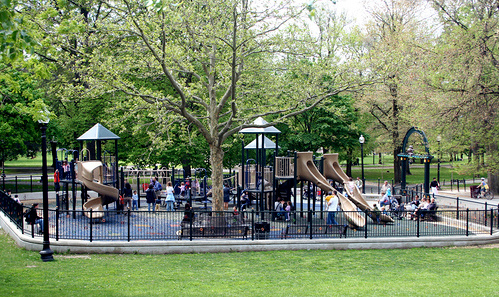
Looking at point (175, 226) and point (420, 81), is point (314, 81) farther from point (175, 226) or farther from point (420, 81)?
point (420, 81)

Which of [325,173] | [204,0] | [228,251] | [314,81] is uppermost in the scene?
[204,0]

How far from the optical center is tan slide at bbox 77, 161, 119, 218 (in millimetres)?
21234

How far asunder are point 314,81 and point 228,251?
7720 mm

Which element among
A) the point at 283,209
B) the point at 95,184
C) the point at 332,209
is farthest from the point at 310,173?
the point at 95,184

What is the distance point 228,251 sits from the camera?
15.9 metres

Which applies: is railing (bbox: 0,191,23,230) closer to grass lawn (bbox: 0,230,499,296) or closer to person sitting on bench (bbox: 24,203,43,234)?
person sitting on bench (bbox: 24,203,43,234)

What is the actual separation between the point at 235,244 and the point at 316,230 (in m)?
3.06

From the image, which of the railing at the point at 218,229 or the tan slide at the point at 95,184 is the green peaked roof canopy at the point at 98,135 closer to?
the tan slide at the point at 95,184

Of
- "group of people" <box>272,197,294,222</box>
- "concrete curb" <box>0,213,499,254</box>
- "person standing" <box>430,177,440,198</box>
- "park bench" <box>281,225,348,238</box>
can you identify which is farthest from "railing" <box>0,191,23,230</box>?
"person standing" <box>430,177,440,198</box>

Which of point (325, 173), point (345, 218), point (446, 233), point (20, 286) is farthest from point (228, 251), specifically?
point (325, 173)

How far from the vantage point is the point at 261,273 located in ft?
43.0

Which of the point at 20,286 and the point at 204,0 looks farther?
the point at 204,0

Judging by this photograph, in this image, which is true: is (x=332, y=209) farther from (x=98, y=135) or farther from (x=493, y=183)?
(x=493, y=183)

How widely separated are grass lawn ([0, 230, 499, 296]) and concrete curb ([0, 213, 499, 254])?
0.40 meters
